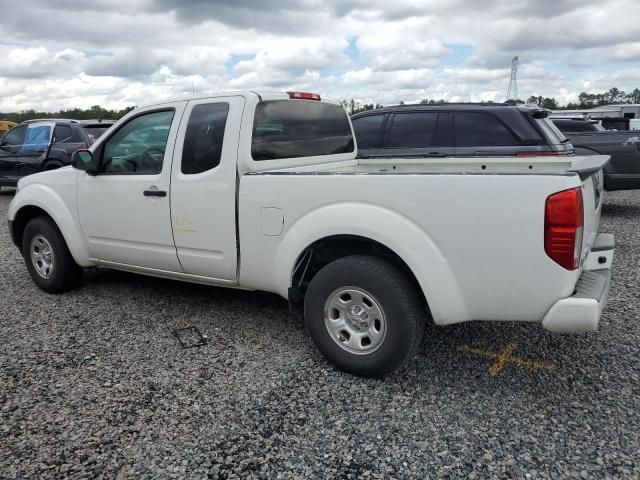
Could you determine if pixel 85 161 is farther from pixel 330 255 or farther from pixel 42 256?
pixel 330 255

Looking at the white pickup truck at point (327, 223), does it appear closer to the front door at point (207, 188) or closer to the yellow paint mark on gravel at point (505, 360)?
the front door at point (207, 188)

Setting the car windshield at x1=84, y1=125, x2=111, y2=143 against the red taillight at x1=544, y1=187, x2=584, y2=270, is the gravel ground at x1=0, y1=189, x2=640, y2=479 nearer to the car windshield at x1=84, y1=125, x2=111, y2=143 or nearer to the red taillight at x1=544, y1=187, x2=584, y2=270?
the red taillight at x1=544, y1=187, x2=584, y2=270

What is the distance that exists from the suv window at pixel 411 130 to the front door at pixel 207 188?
12.2ft

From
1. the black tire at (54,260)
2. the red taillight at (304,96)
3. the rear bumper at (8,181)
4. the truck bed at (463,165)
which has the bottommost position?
the rear bumper at (8,181)

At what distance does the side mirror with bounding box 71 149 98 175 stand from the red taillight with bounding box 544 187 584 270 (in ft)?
11.7

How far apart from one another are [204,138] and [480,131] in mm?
4093

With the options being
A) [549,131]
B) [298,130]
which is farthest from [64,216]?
[549,131]

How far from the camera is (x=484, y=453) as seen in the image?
2574mm

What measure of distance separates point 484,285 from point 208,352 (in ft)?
6.53

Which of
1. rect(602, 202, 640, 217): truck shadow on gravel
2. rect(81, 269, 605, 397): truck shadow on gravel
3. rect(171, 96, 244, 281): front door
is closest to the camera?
rect(81, 269, 605, 397): truck shadow on gravel

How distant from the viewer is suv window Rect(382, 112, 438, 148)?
274 inches

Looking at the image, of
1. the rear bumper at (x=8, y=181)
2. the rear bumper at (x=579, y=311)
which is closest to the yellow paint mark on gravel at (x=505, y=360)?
the rear bumper at (x=579, y=311)

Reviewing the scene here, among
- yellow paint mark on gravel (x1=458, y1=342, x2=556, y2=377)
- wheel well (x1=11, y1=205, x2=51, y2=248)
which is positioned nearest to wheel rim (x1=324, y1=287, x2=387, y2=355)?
yellow paint mark on gravel (x1=458, y1=342, x2=556, y2=377)

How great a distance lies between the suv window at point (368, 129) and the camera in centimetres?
729
